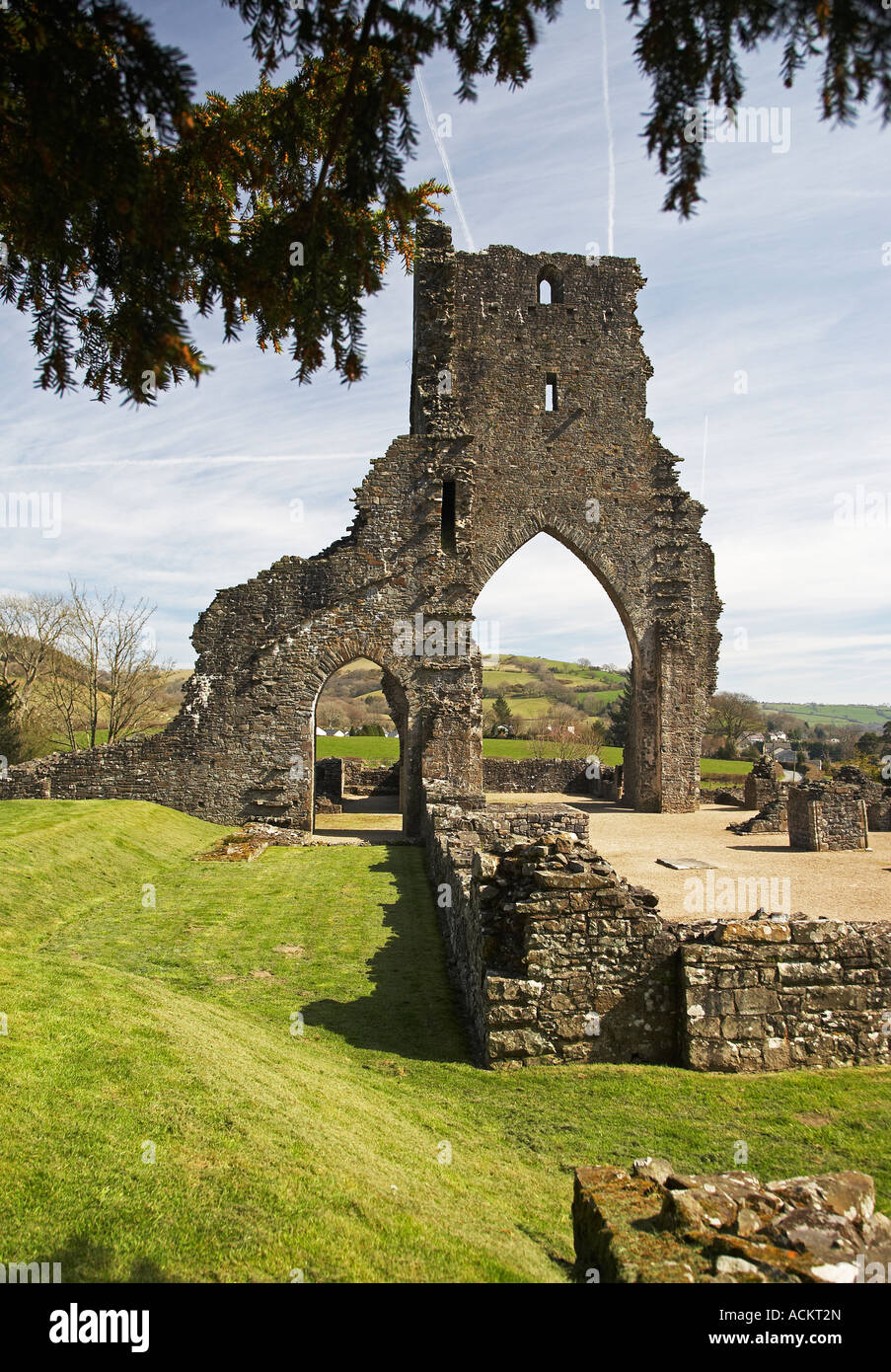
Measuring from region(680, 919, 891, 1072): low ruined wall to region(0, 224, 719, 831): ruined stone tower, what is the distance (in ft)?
42.9

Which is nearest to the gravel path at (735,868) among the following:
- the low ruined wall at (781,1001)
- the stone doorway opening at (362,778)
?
the low ruined wall at (781,1001)

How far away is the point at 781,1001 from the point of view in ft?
20.0

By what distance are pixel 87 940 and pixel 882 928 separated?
768cm

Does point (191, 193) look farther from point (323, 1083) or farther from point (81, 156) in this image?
point (323, 1083)

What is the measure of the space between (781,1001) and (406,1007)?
10.5ft

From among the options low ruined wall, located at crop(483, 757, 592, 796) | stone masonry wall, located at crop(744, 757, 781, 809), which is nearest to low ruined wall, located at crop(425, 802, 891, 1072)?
stone masonry wall, located at crop(744, 757, 781, 809)

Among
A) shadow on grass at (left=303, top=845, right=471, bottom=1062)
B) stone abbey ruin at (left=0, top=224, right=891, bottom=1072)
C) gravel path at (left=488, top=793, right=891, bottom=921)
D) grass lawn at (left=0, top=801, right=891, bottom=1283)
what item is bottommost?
gravel path at (left=488, top=793, right=891, bottom=921)

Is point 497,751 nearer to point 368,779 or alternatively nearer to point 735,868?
point 368,779

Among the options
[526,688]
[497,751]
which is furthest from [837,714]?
[497,751]

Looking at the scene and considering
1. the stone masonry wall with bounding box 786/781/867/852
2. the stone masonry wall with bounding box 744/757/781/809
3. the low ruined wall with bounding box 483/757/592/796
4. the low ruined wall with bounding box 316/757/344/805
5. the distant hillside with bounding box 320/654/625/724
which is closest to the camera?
the stone masonry wall with bounding box 786/781/867/852

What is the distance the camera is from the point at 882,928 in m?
6.64

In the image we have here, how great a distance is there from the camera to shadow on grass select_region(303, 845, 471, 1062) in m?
6.72

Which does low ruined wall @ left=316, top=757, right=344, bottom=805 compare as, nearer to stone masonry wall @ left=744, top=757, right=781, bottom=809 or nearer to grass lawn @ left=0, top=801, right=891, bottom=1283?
stone masonry wall @ left=744, top=757, right=781, bottom=809
